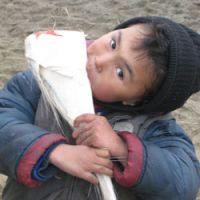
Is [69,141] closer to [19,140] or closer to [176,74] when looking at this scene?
[19,140]

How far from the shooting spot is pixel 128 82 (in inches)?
58.6

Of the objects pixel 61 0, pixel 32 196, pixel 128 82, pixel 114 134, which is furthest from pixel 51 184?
pixel 61 0

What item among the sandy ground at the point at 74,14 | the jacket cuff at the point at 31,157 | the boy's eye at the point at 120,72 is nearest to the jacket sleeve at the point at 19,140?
the jacket cuff at the point at 31,157

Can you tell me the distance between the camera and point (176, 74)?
4.83 ft

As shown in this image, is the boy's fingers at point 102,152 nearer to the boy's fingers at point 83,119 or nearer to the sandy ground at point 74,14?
the boy's fingers at point 83,119

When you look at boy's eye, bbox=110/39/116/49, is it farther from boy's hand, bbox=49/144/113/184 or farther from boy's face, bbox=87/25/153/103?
boy's hand, bbox=49/144/113/184

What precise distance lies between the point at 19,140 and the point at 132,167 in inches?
10.7

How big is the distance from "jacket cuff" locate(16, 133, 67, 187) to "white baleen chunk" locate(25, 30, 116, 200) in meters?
0.07

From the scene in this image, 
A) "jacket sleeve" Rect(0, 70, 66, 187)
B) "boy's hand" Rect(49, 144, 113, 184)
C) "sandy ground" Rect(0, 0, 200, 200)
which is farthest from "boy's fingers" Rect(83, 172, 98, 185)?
"sandy ground" Rect(0, 0, 200, 200)

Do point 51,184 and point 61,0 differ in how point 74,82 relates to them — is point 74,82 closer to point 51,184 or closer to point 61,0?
point 51,184

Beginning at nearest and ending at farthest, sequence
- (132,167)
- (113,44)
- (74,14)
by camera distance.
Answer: (132,167)
(113,44)
(74,14)

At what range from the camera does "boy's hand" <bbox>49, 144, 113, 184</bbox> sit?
1.40 metres

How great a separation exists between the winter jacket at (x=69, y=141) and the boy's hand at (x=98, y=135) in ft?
0.08

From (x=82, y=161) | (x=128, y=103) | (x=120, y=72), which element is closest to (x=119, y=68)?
(x=120, y=72)
